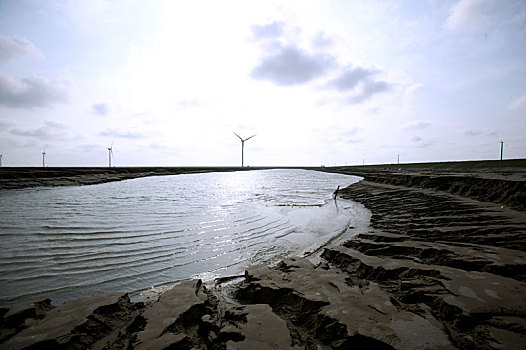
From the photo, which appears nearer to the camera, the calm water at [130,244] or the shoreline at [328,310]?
the shoreline at [328,310]

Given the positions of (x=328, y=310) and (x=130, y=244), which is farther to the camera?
(x=130, y=244)

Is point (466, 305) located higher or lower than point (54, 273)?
higher

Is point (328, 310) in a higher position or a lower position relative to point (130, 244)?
higher

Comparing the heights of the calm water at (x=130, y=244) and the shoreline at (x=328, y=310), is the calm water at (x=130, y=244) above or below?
below

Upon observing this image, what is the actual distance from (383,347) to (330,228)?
248 inches

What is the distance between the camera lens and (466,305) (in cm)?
265

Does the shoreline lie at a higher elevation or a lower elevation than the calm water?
higher

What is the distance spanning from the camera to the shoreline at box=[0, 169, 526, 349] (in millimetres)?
2354

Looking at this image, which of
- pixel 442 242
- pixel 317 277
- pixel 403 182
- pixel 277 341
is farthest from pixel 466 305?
pixel 403 182

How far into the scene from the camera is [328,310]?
283cm

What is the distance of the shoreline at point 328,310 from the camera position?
2354 millimetres

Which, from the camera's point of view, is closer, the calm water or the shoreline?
the shoreline

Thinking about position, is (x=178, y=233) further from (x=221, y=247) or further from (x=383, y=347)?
(x=383, y=347)

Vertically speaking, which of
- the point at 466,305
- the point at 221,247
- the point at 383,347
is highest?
the point at 466,305
